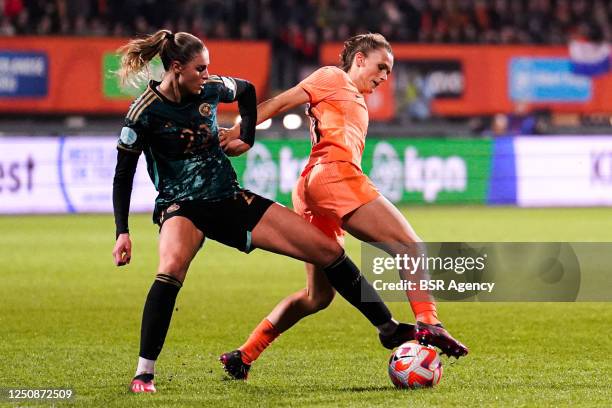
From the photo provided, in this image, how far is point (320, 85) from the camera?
6.75 metres

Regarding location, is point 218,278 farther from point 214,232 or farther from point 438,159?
point 438,159

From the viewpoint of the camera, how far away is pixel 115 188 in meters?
6.20

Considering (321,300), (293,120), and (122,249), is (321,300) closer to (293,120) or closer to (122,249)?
(122,249)

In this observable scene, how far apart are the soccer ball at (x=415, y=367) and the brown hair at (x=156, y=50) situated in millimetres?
1881

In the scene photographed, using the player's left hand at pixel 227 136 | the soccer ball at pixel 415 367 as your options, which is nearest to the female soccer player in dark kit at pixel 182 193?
the player's left hand at pixel 227 136

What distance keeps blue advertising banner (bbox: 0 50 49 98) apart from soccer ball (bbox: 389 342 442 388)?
1963cm

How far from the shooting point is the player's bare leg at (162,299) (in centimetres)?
607

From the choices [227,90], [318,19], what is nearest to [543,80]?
[318,19]

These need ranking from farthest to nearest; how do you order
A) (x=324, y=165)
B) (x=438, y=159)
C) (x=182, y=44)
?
1. (x=438, y=159)
2. (x=324, y=165)
3. (x=182, y=44)

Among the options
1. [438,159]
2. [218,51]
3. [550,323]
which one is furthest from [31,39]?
[550,323]

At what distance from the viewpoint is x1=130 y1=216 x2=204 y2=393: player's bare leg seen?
19.9 feet

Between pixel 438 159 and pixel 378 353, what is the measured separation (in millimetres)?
15017

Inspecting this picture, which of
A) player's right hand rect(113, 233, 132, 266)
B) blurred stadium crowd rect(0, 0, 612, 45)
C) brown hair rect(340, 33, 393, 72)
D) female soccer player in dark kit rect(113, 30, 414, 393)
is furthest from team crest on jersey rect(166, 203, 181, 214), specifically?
blurred stadium crowd rect(0, 0, 612, 45)

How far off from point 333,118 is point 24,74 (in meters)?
18.9
